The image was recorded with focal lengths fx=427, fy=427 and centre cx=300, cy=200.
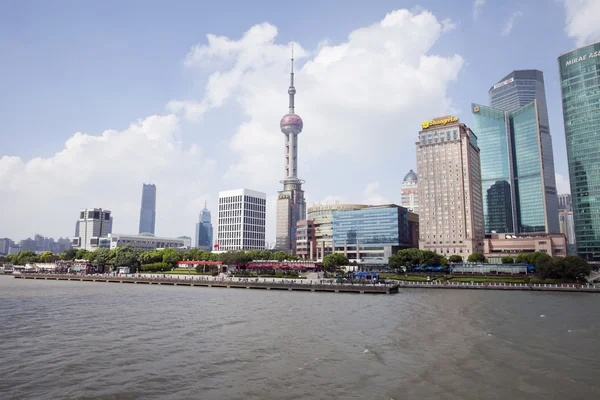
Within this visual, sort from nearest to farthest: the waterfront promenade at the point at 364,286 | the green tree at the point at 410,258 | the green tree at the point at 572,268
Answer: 1. the waterfront promenade at the point at 364,286
2. the green tree at the point at 572,268
3. the green tree at the point at 410,258

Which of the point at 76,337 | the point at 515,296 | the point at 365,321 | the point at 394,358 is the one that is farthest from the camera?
the point at 515,296

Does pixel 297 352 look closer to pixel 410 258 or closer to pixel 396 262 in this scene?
pixel 396 262

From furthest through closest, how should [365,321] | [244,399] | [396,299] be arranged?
[396,299] → [365,321] → [244,399]

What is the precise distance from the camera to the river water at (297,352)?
38.4m

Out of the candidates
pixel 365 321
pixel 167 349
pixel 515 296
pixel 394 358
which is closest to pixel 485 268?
pixel 515 296

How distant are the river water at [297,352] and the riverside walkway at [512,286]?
142ft

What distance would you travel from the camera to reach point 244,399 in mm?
35562

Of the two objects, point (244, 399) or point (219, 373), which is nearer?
point (244, 399)

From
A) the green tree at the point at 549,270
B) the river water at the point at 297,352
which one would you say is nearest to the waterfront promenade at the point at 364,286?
the green tree at the point at 549,270

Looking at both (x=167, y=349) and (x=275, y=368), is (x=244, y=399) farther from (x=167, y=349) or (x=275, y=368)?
(x=167, y=349)

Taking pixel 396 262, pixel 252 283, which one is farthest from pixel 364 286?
pixel 396 262

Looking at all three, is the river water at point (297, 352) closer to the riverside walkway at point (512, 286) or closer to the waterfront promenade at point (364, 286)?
the waterfront promenade at point (364, 286)

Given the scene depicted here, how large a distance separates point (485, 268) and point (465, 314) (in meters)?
113

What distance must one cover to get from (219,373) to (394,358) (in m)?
19.8
